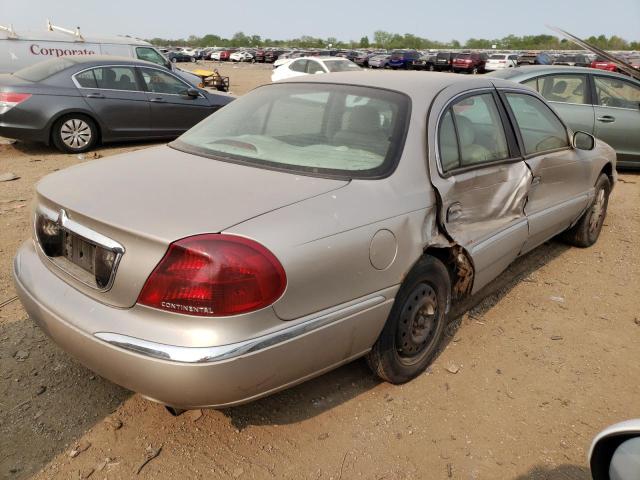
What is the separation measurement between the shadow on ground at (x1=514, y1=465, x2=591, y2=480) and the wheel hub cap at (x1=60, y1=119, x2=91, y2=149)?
7792 mm

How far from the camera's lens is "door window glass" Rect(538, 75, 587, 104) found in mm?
7786

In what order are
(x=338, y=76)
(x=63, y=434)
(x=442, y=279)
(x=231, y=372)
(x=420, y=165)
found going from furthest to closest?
1. (x=338, y=76)
2. (x=442, y=279)
3. (x=420, y=165)
4. (x=63, y=434)
5. (x=231, y=372)

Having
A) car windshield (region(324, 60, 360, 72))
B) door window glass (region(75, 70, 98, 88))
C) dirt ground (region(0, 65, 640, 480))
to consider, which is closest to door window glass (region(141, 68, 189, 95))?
door window glass (region(75, 70, 98, 88))

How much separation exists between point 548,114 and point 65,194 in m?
3.54

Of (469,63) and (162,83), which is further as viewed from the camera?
(469,63)

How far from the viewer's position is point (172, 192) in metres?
2.34

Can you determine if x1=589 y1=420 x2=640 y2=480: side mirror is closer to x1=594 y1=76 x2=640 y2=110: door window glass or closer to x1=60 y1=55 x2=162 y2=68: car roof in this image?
x1=594 y1=76 x2=640 y2=110: door window glass

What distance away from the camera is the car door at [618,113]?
775 cm

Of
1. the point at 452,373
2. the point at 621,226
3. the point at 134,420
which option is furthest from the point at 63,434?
the point at 621,226

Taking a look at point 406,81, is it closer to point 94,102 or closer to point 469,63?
Result: point 94,102

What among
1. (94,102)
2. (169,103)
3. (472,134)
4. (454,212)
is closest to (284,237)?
(454,212)

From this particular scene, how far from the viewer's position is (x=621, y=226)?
5879mm

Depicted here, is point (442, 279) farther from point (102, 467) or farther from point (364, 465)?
point (102, 467)

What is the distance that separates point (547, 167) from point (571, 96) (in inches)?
185
